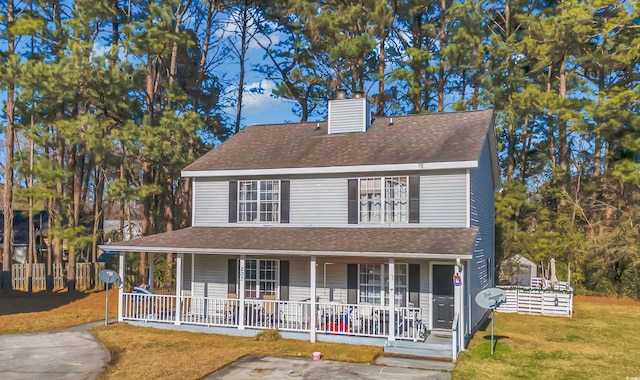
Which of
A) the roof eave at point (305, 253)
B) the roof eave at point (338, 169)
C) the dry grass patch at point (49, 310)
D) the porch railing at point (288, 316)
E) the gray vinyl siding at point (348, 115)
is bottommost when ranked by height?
→ the dry grass patch at point (49, 310)

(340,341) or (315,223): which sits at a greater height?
(315,223)

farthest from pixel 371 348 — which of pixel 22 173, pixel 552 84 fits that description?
pixel 552 84

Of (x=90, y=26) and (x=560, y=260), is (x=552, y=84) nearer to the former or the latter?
(x=560, y=260)

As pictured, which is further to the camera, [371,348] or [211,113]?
[211,113]

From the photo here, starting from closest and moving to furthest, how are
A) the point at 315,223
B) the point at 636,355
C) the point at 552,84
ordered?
the point at 636,355
the point at 315,223
the point at 552,84

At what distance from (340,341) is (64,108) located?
1859 centimetres

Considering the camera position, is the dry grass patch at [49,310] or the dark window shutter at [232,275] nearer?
the dry grass patch at [49,310]

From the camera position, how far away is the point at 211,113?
33.4 meters

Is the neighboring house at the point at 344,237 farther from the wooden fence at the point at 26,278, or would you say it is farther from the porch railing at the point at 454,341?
the wooden fence at the point at 26,278

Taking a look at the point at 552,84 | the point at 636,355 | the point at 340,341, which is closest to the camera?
the point at 636,355

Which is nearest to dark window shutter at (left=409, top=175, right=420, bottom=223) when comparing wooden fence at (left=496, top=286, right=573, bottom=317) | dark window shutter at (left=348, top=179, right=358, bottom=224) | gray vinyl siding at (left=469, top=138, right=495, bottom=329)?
gray vinyl siding at (left=469, top=138, right=495, bottom=329)

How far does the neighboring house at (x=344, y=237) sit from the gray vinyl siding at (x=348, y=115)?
42 millimetres

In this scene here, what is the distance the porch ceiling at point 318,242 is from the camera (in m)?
13.7

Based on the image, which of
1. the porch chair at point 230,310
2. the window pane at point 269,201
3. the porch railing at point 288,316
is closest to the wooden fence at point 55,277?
the porch railing at point 288,316
